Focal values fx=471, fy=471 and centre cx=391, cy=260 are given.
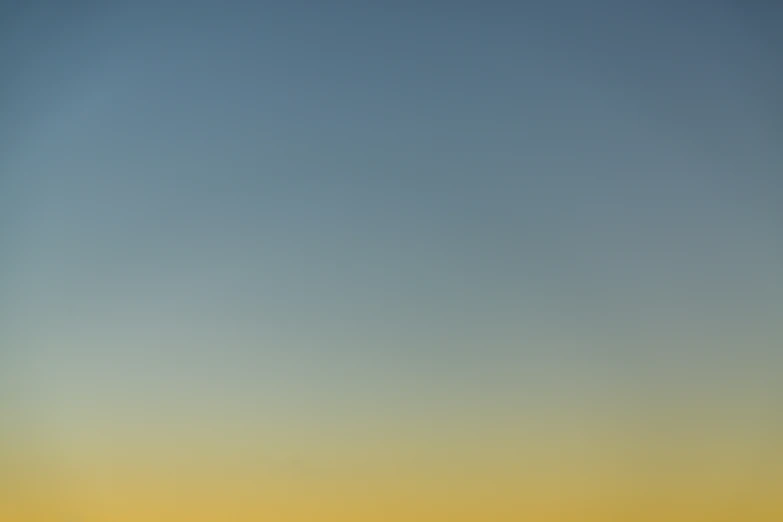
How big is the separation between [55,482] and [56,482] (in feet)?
0.06

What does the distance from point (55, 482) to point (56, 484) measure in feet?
0.13

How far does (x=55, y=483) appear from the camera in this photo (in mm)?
8148

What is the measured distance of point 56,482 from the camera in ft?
26.7

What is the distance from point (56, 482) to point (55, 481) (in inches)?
1.1

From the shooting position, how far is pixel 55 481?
8.16 meters

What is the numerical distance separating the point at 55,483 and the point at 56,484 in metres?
0.02

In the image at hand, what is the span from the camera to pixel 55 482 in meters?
8.15

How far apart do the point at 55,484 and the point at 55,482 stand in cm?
3

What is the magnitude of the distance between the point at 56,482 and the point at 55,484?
39mm

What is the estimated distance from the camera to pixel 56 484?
8.15 meters

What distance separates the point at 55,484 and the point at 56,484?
2cm

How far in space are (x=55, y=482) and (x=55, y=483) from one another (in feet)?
0.06
